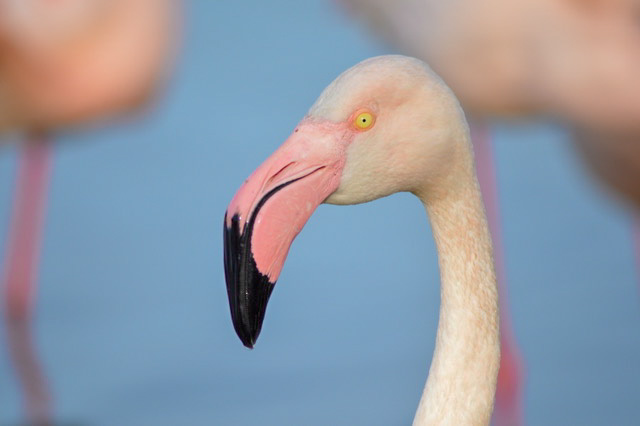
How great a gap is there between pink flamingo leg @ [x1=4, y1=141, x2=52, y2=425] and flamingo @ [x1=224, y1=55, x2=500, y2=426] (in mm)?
2318

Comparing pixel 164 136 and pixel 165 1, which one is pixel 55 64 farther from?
pixel 164 136

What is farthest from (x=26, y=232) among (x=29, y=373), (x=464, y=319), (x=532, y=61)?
(x=464, y=319)

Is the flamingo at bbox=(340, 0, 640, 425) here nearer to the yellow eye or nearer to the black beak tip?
the yellow eye

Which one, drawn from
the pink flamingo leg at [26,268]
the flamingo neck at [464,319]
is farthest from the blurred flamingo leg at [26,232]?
the flamingo neck at [464,319]

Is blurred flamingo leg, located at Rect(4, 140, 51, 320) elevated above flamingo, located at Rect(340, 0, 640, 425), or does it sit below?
below

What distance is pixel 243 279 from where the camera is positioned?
1185 mm

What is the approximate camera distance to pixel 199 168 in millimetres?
4770

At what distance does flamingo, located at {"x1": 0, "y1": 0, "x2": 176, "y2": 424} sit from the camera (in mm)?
3387

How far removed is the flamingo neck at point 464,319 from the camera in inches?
51.1

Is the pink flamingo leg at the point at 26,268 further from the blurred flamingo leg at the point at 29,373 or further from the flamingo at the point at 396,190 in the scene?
the flamingo at the point at 396,190

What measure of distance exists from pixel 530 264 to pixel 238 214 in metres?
3.18

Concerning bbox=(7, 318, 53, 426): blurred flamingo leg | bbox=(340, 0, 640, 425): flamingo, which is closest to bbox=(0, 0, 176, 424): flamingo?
bbox=(7, 318, 53, 426): blurred flamingo leg

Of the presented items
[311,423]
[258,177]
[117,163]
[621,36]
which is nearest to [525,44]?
[621,36]

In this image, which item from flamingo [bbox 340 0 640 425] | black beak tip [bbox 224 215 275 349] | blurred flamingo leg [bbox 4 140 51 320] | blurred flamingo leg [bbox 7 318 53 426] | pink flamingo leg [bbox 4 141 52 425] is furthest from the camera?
blurred flamingo leg [bbox 4 140 51 320]
